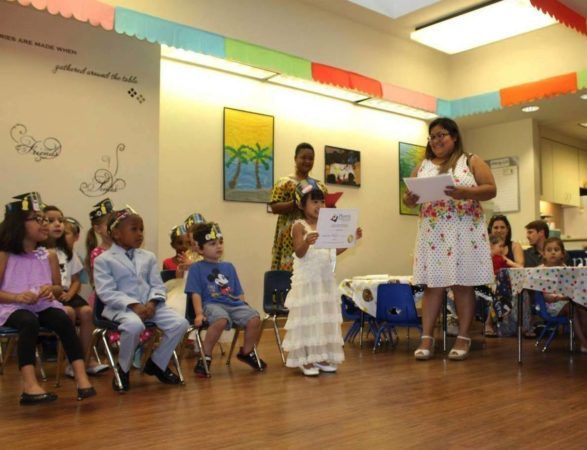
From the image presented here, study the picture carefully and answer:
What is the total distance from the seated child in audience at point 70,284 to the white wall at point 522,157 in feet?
20.6

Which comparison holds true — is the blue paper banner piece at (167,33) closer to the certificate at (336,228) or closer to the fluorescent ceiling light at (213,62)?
the fluorescent ceiling light at (213,62)

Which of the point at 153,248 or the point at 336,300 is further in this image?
the point at 153,248

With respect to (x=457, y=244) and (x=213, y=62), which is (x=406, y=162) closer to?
(x=213, y=62)

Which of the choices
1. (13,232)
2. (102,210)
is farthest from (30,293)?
(102,210)

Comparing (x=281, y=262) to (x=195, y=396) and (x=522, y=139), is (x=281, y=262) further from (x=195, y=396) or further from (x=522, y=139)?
(x=522, y=139)

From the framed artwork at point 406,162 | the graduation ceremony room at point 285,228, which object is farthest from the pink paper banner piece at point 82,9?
the framed artwork at point 406,162

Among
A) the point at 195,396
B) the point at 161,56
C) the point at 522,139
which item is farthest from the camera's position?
the point at 522,139

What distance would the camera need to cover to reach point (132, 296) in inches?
128

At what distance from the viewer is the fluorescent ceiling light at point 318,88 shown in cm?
648

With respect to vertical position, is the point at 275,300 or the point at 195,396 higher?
the point at 275,300

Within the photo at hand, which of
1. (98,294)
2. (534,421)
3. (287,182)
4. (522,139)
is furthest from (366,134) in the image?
(534,421)

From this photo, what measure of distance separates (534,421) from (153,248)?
3.54 m

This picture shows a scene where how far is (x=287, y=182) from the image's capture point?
4.53 m

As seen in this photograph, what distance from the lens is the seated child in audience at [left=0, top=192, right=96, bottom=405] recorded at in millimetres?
2754
